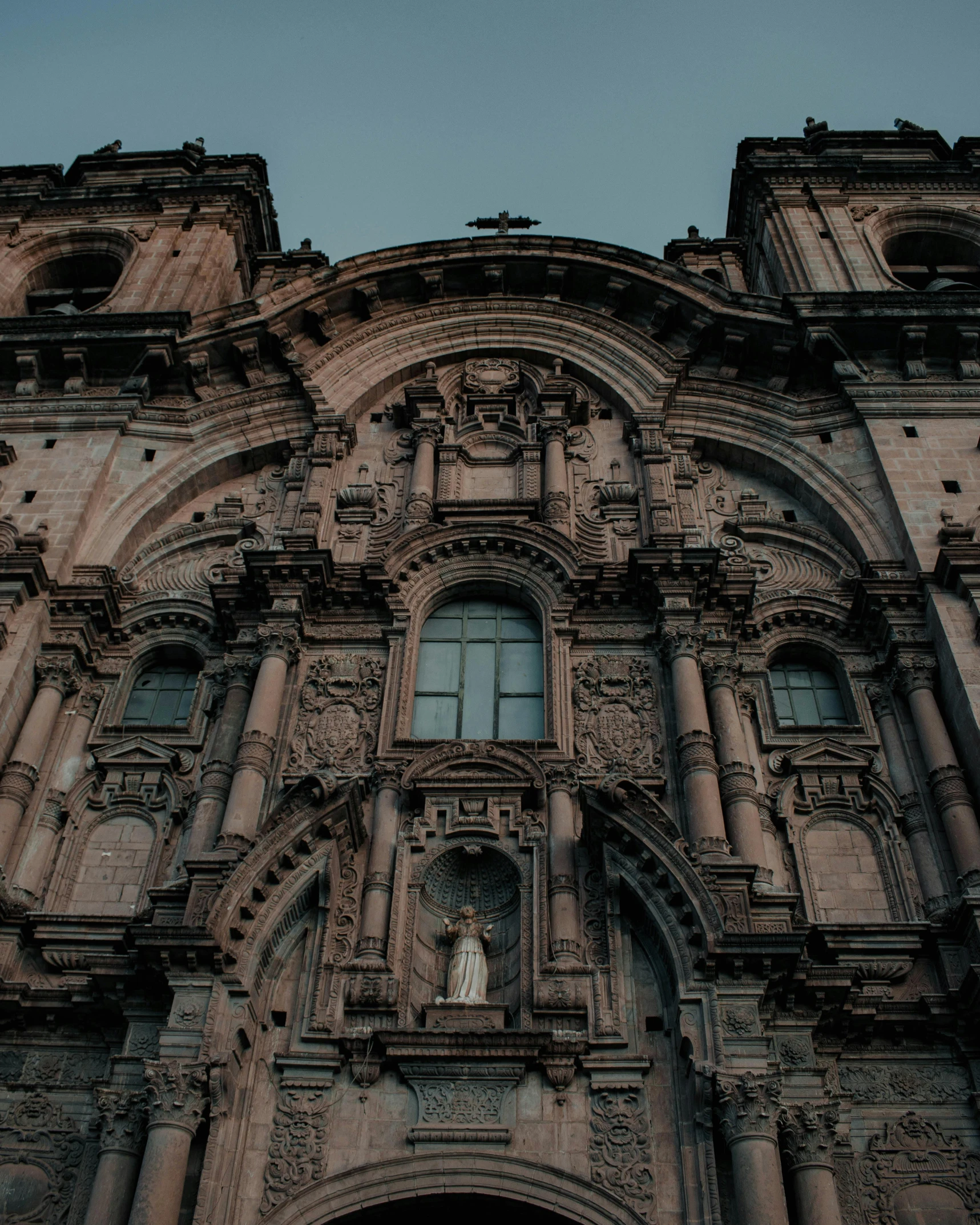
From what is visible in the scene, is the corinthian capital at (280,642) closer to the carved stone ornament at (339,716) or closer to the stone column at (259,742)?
the stone column at (259,742)

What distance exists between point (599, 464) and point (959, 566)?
6952mm

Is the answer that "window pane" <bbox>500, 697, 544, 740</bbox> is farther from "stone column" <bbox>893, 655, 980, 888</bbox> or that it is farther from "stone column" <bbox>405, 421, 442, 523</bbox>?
"stone column" <bbox>893, 655, 980, 888</bbox>

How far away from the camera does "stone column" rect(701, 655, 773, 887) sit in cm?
1489

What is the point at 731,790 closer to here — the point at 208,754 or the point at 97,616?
the point at 208,754

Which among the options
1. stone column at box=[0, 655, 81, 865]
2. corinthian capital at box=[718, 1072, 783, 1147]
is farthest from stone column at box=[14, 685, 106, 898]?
corinthian capital at box=[718, 1072, 783, 1147]

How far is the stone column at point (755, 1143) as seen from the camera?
11055 mm

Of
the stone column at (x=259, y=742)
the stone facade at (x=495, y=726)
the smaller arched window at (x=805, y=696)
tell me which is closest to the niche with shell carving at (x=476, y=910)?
the stone facade at (x=495, y=726)

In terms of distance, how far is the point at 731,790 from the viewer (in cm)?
1548

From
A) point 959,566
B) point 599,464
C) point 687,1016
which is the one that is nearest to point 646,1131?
point 687,1016

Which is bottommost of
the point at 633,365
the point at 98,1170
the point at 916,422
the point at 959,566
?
the point at 98,1170

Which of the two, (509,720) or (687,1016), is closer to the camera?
(687,1016)

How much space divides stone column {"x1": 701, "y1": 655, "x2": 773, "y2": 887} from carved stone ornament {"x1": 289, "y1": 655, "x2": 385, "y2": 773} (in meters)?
4.84

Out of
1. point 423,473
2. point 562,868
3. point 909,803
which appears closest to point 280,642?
point 423,473

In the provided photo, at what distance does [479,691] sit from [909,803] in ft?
20.7
